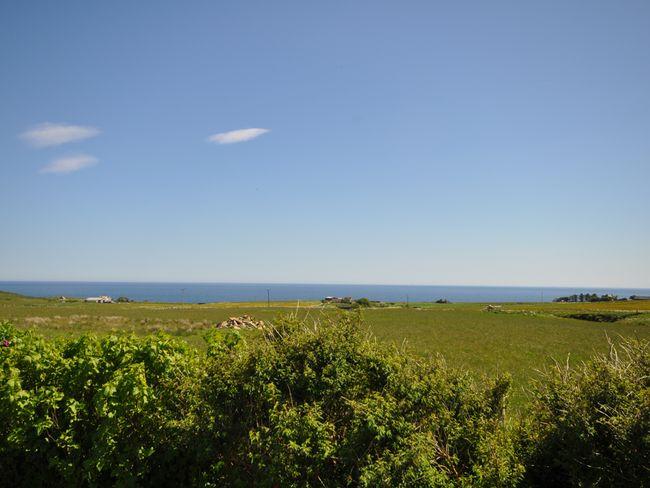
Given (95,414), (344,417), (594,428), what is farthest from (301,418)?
(95,414)

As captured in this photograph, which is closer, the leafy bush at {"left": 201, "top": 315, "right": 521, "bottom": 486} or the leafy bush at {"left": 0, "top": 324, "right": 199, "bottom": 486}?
the leafy bush at {"left": 201, "top": 315, "right": 521, "bottom": 486}

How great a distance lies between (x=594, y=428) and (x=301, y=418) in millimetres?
3915

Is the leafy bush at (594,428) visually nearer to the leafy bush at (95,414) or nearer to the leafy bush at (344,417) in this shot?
the leafy bush at (344,417)

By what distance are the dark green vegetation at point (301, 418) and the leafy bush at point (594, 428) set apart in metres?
0.02

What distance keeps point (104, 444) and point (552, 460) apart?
6787mm

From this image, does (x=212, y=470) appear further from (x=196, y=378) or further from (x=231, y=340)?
(x=231, y=340)

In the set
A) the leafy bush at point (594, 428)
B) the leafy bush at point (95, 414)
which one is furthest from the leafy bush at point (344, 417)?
the leafy bush at point (95, 414)

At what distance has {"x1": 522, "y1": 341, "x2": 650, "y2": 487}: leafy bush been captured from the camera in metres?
4.94

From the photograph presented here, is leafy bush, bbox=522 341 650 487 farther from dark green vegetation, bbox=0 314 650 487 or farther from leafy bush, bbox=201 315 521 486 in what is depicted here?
leafy bush, bbox=201 315 521 486

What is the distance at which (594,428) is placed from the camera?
17.7ft

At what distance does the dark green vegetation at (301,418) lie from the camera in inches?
200

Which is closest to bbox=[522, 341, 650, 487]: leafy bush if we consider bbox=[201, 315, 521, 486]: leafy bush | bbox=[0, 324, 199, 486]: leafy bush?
bbox=[201, 315, 521, 486]: leafy bush

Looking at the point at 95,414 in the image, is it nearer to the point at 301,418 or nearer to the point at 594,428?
the point at 301,418

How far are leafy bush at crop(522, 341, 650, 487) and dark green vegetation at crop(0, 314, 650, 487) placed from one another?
0.02m
